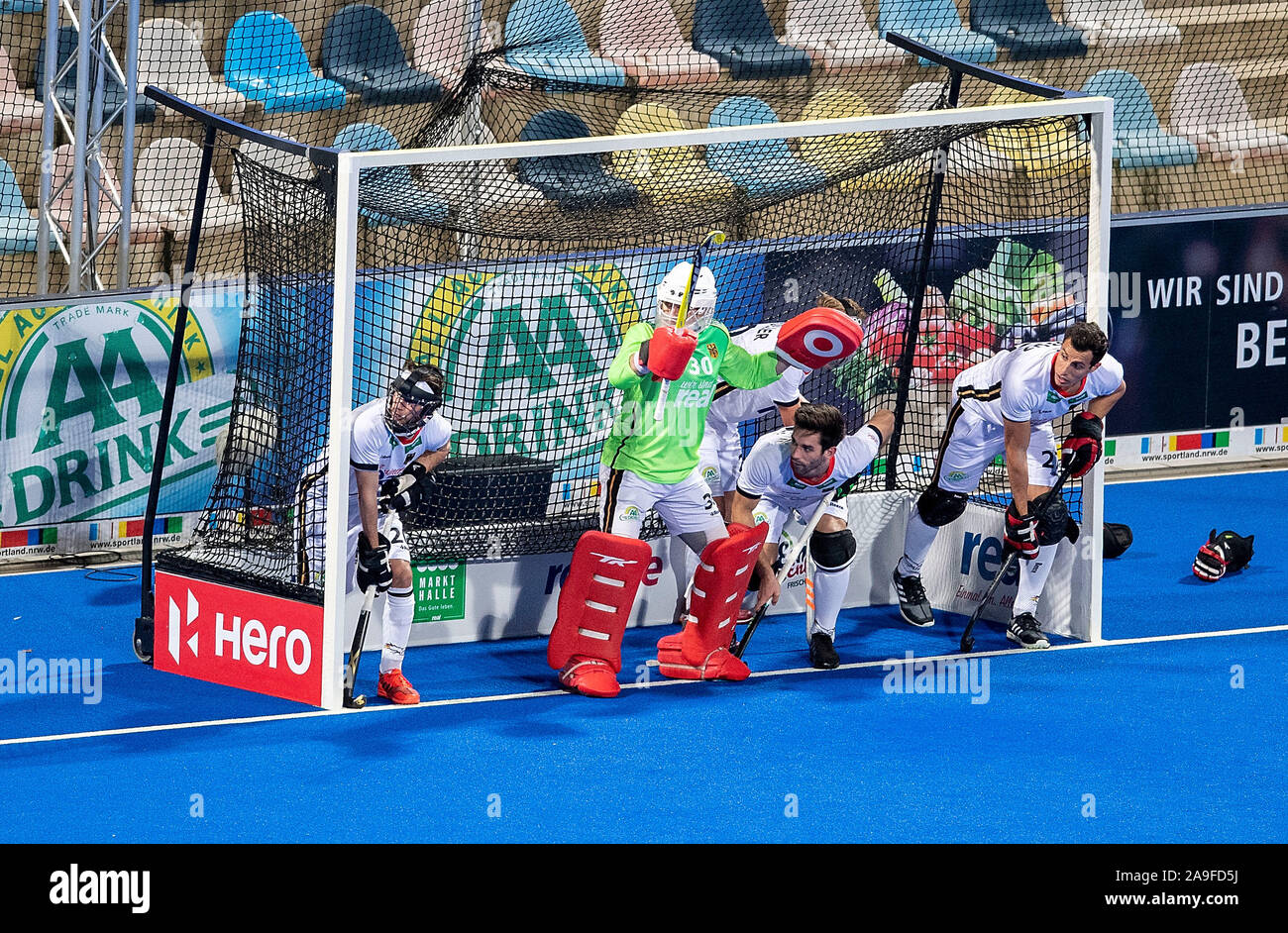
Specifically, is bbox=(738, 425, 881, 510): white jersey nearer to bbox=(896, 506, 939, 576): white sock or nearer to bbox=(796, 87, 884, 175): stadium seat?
bbox=(896, 506, 939, 576): white sock

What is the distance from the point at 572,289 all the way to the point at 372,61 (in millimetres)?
4064

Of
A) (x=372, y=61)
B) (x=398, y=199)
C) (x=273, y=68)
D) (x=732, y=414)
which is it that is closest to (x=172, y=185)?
(x=273, y=68)

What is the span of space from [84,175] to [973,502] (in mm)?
5000

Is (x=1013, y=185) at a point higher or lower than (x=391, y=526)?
higher

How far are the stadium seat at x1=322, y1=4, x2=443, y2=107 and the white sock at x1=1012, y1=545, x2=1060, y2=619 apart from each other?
6.11 m

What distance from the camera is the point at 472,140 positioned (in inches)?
375

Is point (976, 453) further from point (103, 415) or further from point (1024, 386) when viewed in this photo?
point (103, 415)

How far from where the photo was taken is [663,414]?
267 inches

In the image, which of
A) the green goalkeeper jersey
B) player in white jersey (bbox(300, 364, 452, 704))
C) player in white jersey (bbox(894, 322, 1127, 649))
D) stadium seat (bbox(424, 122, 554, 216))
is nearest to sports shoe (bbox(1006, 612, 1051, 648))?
player in white jersey (bbox(894, 322, 1127, 649))

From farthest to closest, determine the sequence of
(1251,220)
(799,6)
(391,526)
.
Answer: (799,6)
(1251,220)
(391,526)

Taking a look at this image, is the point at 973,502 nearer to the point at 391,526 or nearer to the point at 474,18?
the point at 391,526

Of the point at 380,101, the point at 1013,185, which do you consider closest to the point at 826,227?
the point at 1013,185

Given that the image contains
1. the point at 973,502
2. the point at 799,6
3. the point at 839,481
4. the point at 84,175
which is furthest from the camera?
the point at 799,6

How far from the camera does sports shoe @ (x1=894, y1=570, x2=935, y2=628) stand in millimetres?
7875
